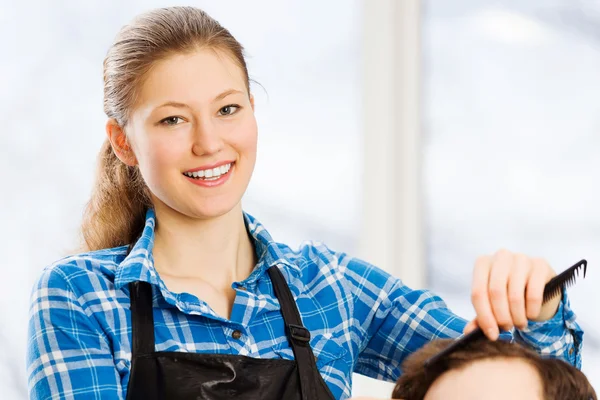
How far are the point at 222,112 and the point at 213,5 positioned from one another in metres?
1.48

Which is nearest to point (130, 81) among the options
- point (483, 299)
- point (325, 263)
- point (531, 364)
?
point (325, 263)

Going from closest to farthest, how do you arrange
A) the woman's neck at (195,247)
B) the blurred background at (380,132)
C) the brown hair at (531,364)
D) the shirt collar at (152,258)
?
the brown hair at (531,364) < the shirt collar at (152,258) < the woman's neck at (195,247) < the blurred background at (380,132)

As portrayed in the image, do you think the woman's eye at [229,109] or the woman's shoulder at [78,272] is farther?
the woman's eye at [229,109]

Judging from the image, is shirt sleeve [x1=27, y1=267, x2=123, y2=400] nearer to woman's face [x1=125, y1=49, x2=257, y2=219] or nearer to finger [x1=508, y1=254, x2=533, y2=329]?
woman's face [x1=125, y1=49, x2=257, y2=219]

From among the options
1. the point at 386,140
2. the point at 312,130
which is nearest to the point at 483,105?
the point at 386,140

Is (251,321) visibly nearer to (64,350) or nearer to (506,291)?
(64,350)

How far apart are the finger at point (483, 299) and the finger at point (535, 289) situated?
63 mm

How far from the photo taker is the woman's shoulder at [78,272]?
1675 mm

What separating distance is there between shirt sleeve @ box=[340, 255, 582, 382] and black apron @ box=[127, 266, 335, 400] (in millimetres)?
216

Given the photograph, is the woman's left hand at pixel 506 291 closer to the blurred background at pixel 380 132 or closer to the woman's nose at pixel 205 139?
the woman's nose at pixel 205 139

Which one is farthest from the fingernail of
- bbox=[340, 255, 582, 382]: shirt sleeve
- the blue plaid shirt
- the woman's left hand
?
bbox=[340, 255, 582, 382]: shirt sleeve

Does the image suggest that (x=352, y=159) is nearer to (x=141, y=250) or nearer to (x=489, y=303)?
(x=141, y=250)

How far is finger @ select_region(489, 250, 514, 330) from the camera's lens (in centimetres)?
131

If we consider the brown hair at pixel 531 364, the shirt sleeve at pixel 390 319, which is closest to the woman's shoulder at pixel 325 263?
the shirt sleeve at pixel 390 319
